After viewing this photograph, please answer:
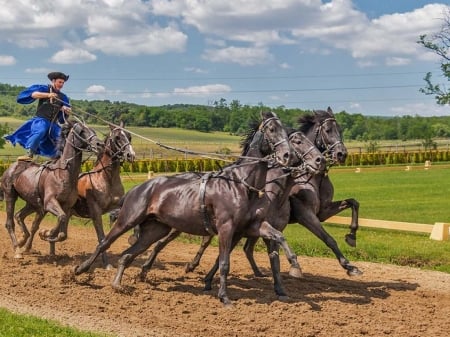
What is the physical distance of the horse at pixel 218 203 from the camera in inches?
321

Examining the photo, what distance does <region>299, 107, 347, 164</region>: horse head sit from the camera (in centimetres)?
969

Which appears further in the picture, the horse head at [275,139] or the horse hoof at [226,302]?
the horse head at [275,139]

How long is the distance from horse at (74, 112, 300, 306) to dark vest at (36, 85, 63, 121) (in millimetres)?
3548

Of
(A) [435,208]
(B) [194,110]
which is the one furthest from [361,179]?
(B) [194,110]

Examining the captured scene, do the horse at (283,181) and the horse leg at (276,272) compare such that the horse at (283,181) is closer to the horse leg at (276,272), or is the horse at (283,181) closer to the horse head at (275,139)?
the horse leg at (276,272)

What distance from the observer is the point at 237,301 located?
27.3ft

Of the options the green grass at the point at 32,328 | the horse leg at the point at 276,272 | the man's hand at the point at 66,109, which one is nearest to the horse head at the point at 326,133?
the horse leg at the point at 276,272

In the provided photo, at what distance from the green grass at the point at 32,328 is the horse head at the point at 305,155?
354 cm

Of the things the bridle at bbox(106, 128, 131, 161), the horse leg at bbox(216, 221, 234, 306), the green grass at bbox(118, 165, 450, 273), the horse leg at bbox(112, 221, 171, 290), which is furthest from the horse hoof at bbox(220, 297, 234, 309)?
the green grass at bbox(118, 165, 450, 273)

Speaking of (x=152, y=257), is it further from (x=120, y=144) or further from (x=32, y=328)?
(x=32, y=328)

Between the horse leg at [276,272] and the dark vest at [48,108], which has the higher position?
the dark vest at [48,108]

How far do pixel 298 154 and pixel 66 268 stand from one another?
14.5ft

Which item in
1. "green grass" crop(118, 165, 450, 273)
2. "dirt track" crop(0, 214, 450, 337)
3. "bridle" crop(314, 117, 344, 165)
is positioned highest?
"bridle" crop(314, 117, 344, 165)

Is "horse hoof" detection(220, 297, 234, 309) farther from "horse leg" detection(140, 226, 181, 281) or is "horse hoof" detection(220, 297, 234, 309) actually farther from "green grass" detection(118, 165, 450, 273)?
"green grass" detection(118, 165, 450, 273)
